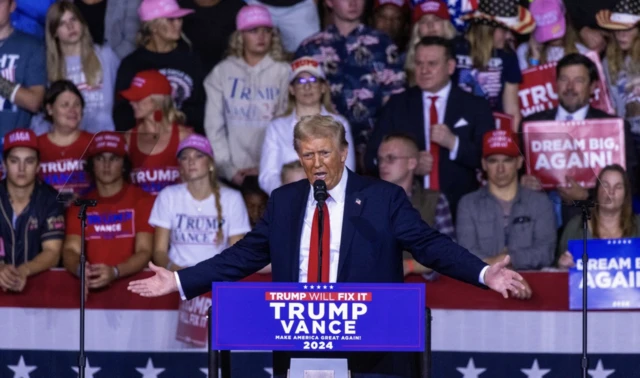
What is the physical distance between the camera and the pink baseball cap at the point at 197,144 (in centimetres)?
827

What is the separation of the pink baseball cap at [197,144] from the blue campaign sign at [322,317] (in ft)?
11.7

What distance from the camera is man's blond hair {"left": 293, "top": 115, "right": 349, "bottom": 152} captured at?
5070mm

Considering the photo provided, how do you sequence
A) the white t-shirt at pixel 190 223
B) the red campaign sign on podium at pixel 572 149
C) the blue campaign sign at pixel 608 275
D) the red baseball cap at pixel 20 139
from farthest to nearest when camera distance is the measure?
the red baseball cap at pixel 20 139 < the white t-shirt at pixel 190 223 < the red campaign sign on podium at pixel 572 149 < the blue campaign sign at pixel 608 275

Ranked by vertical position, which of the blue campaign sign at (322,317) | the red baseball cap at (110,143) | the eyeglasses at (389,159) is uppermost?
the red baseball cap at (110,143)

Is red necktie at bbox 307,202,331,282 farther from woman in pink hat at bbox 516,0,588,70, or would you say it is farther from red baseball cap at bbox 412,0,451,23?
woman in pink hat at bbox 516,0,588,70

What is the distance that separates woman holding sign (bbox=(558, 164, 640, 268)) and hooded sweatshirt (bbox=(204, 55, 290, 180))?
234 cm

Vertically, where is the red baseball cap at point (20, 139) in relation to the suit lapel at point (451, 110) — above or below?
below

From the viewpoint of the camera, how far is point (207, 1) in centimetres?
974

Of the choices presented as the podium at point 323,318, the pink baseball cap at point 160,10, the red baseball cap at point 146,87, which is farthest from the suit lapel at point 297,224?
the pink baseball cap at point 160,10

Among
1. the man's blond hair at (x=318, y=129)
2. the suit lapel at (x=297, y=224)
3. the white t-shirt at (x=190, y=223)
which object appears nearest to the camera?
the man's blond hair at (x=318, y=129)

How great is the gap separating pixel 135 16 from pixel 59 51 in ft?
2.32

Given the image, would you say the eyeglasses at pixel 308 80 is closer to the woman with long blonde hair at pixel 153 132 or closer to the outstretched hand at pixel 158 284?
the woman with long blonde hair at pixel 153 132

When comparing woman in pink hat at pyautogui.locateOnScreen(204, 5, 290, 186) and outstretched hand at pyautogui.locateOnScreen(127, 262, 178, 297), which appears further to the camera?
woman in pink hat at pyautogui.locateOnScreen(204, 5, 290, 186)

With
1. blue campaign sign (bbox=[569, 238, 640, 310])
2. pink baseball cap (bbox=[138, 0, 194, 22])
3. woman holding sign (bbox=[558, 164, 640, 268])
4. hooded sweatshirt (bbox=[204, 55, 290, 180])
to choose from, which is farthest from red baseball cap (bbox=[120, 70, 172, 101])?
blue campaign sign (bbox=[569, 238, 640, 310])
